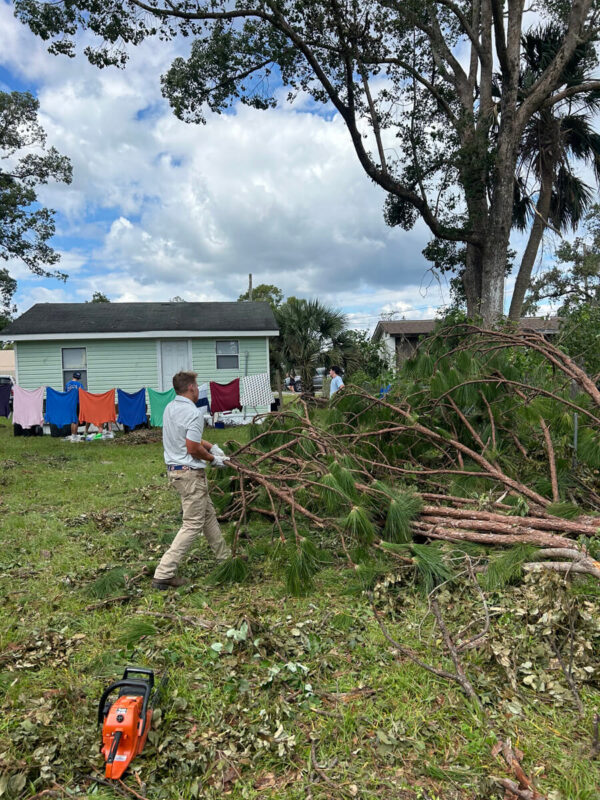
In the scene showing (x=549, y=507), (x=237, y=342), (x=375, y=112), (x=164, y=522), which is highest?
(x=375, y=112)

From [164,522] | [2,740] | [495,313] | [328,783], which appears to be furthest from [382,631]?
[495,313]

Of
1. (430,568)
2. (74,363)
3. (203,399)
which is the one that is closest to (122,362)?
(74,363)

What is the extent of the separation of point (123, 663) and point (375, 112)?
10.9 m

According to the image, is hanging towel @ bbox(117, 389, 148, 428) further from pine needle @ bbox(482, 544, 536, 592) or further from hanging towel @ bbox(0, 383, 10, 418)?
pine needle @ bbox(482, 544, 536, 592)

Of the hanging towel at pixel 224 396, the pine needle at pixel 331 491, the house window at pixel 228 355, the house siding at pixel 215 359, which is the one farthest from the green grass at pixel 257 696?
Result: the house window at pixel 228 355

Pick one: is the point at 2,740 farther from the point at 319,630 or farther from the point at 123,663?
the point at 319,630

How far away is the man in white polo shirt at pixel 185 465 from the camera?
3701 mm

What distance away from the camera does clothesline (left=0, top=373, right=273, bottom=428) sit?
38.7 ft

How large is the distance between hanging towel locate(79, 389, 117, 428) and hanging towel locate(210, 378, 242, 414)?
2.30 m

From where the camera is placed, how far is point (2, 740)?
6.98 ft

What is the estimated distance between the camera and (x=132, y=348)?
14.3 meters

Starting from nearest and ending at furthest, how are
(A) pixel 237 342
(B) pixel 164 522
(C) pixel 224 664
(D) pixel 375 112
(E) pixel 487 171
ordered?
(C) pixel 224 664, (B) pixel 164 522, (E) pixel 487 171, (D) pixel 375 112, (A) pixel 237 342

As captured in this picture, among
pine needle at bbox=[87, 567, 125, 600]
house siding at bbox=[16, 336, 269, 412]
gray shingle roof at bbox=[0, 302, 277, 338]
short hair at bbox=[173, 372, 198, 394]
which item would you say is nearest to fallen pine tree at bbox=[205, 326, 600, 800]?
short hair at bbox=[173, 372, 198, 394]

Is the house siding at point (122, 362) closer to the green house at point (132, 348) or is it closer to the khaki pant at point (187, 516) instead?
the green house at point (132, 348)
